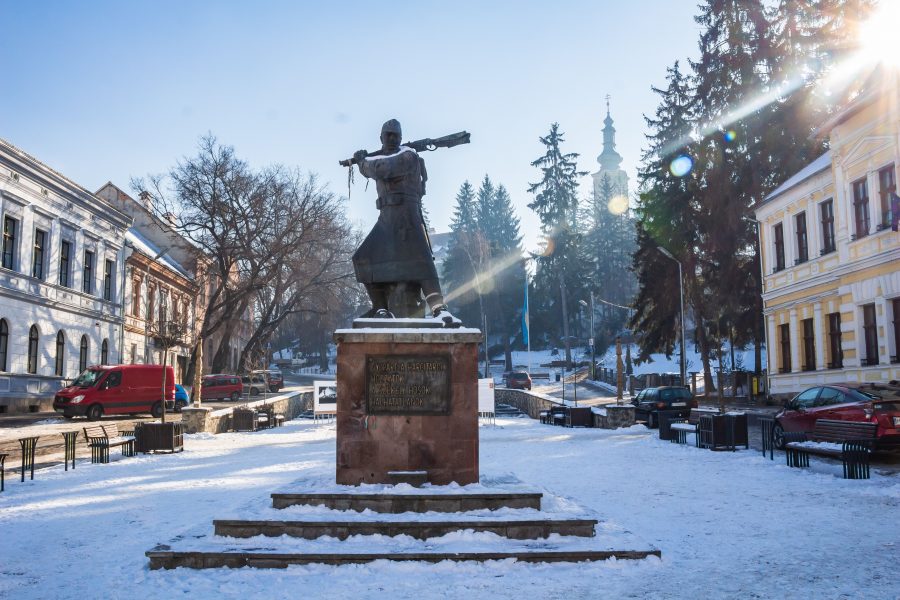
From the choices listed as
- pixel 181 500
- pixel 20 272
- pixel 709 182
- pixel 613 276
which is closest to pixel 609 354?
pixel 613 276

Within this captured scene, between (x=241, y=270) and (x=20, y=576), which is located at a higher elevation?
(x=241, y=270)

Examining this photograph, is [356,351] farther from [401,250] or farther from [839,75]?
[839,75]

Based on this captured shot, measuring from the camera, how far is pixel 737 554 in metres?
7.24

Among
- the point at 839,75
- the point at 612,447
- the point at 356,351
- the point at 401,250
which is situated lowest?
the point at 612,447

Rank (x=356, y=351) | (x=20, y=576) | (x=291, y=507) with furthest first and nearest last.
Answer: (x=356, y=351)
(x=291, y=507)
(x=20, y=576)

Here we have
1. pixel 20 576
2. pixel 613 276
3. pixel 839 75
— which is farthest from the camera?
pixel 613 276

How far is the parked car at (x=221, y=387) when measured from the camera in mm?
41750

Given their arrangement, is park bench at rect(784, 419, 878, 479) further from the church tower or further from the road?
the church tower

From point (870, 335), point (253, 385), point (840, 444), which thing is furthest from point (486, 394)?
point (253, 385)

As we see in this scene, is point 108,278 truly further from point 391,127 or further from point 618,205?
point 618,205

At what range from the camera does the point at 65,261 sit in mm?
35062

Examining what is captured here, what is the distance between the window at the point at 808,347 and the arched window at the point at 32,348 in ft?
99.0

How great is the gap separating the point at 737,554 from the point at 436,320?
3901 millimetres

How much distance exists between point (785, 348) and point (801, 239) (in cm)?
445
